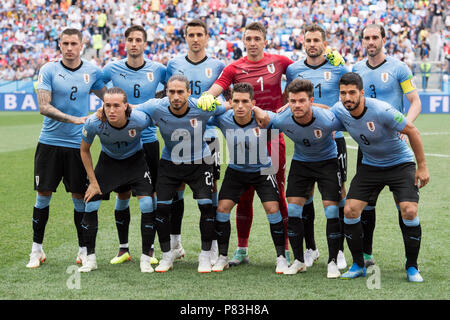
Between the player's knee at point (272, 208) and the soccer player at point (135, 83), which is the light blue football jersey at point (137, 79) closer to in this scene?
the soccer player at point (135, 83)

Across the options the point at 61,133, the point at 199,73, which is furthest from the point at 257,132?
the point at 61,133

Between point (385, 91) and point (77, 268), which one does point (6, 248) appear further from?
point (385, 91)

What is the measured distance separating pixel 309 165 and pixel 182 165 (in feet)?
4.29

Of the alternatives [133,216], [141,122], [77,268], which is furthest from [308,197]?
[133,216]

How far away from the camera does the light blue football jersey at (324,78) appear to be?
21.8 feet

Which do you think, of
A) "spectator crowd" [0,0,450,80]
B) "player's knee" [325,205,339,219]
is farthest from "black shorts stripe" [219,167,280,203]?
"spectator crowd" [0,0,450,80]

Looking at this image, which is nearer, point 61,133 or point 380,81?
point 380,81

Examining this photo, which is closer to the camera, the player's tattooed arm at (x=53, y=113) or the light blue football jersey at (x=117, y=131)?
the light blue football jersey at (x=117, y=131)

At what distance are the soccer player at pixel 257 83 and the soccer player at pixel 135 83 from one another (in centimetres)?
74

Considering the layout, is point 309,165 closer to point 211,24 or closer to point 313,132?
point 313,132

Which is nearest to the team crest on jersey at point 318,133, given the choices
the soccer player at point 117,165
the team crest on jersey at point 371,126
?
the team crest on jersey at point 371,126

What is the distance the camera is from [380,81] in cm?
647

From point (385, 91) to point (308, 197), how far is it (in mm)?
1354

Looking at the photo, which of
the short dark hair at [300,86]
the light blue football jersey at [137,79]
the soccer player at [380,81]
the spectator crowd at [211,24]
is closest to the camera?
the short dark hair at [300,86]
